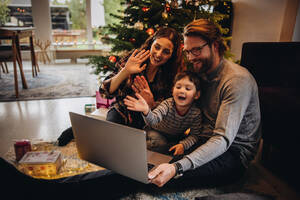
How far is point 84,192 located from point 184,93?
0.74 metres

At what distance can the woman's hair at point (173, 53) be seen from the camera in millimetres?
1451

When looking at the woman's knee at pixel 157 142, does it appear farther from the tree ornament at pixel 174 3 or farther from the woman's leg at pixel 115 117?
the tree ornament at pixel 174 3

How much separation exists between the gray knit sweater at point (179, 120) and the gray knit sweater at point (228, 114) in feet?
0.18

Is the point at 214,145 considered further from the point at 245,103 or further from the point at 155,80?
the point at 155,80

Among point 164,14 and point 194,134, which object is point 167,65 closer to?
point 194,134

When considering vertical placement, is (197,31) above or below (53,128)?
above

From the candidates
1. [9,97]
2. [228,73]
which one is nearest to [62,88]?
[9,97]

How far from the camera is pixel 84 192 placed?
108cm

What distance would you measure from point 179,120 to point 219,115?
0.34 meters

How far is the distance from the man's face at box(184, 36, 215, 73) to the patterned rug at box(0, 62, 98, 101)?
2.05 metres

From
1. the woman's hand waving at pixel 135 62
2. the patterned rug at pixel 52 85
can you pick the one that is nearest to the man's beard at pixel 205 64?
the woman's hand waving at pixel 135 62

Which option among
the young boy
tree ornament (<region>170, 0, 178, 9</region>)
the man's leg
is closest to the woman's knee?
the young boy

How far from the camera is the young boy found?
1.28 meters

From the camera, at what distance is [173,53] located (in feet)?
4.96
